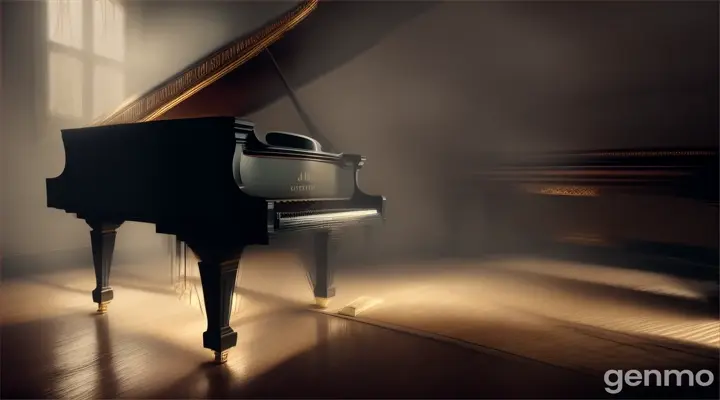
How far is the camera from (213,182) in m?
1.72

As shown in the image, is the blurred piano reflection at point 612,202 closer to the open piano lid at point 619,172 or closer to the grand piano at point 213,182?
the open piano lid at point 619,172

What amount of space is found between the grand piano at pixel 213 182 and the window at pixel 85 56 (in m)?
2.09

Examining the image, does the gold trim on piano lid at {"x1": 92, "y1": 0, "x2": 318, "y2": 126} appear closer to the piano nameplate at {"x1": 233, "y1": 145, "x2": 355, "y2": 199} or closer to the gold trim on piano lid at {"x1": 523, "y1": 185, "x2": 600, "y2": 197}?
the piano nameplate at {"x1": 233, "y1": 145, "x2": 355, "y2": 199}

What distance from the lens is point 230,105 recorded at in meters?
2.87

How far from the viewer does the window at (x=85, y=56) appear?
4.28m

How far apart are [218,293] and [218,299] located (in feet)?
0.07

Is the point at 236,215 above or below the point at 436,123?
below

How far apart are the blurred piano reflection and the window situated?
12.0 feet

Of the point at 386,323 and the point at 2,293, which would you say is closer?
the point at 386,323

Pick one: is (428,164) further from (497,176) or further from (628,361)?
(628,361)

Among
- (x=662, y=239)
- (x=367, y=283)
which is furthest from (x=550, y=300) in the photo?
(x=662, y=239)

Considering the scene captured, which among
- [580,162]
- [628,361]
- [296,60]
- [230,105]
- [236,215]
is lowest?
[628,361]

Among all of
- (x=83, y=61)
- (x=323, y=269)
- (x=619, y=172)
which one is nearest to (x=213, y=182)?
(x=323, y=269)

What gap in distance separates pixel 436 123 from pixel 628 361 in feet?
11.4
